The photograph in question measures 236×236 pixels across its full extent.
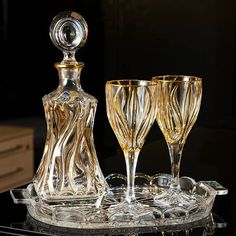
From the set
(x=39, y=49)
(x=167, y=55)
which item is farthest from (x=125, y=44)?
(x=39, y=49)

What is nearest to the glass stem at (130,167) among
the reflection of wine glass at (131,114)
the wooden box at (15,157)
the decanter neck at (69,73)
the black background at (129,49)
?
the reflection of wine glass at (131,114)

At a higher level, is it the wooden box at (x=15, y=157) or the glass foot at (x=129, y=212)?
the glass foot at (x=129, y=212)

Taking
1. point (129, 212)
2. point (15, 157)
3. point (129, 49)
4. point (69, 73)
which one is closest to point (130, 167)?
point (129, 212)

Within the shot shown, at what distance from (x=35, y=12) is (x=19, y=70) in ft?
1.05

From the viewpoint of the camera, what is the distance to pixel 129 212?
0.90 m

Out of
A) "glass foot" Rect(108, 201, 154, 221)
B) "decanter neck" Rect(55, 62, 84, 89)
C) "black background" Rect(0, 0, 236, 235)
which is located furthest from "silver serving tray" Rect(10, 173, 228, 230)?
"black background" Rect(0, 0, 236, 235)

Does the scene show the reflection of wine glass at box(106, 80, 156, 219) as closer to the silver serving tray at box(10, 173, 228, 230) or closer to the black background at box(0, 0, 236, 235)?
the silver serving tray at box(10, 173, 228, 230)

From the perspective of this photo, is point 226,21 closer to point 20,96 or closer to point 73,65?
point 20,96

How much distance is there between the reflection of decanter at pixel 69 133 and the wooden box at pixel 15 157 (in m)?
1.73

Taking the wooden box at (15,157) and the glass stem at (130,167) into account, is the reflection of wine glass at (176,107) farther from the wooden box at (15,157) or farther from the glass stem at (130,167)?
the wooden box at (15,157)

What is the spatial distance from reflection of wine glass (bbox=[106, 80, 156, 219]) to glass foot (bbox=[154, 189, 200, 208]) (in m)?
0.06

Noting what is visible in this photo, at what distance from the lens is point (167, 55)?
294cm

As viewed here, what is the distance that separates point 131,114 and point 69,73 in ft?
0.48

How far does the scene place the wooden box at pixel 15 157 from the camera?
2680 millimetres
